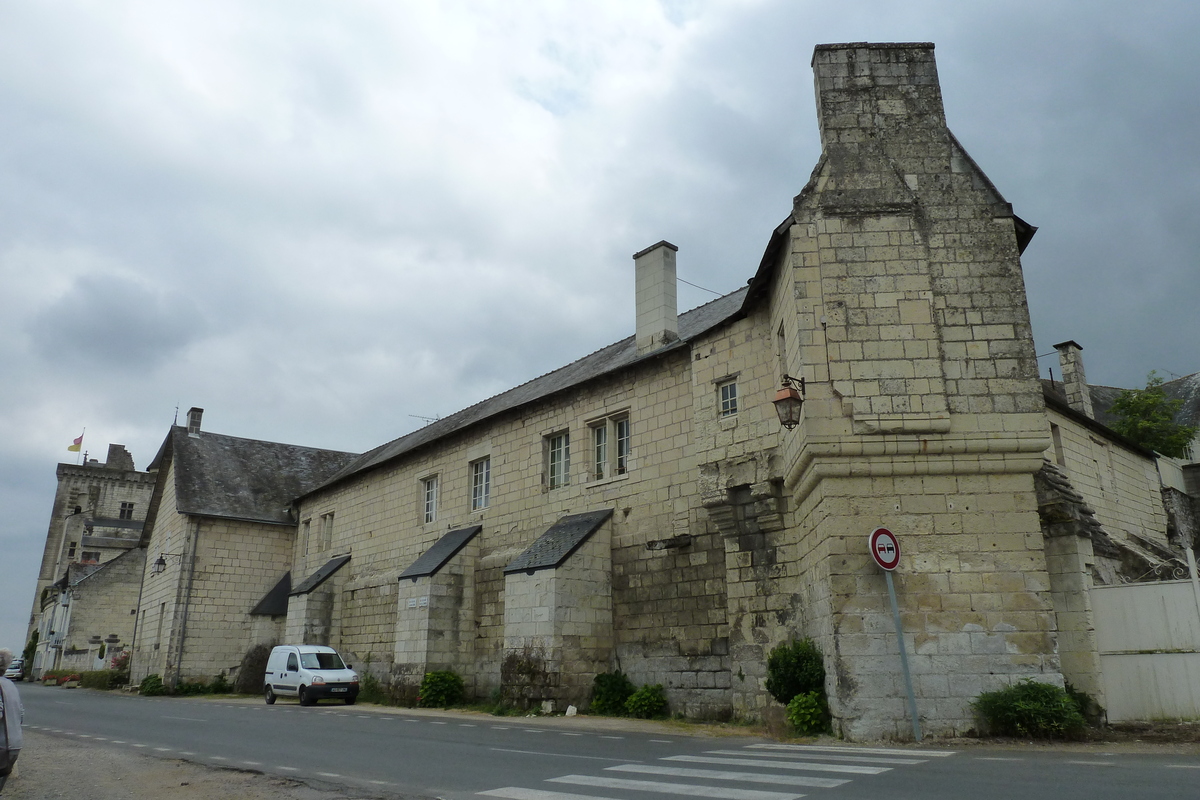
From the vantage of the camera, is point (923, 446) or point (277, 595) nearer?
point (923, 446)

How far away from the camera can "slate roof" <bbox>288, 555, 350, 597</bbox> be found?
21625 millimetres

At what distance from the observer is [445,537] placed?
723 inches

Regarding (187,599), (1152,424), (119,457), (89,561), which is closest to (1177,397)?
(1152,424)

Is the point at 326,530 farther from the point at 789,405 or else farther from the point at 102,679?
the point at 789,405

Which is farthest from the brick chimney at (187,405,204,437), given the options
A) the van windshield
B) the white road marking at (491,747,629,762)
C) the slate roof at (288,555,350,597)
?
the white road marking at (491,747,629,762)

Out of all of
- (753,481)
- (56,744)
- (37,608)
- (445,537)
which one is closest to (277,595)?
(445,537)

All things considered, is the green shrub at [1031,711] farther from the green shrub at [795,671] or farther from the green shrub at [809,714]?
the green shrub at [795,671]

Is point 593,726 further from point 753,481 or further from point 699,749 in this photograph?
point 753,481

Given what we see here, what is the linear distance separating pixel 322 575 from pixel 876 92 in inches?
717

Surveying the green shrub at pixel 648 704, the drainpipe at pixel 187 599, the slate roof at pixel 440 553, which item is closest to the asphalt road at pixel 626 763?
the green shrub at pixel 648 704

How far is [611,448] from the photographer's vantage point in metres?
15.2

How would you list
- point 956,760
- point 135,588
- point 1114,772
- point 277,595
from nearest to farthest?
point 1114,772 < point 956,760 < point 277,595 < point 135,588

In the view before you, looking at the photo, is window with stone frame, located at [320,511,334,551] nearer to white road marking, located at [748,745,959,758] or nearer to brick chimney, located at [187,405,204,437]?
brick chimney, located at [187,405,204,437]

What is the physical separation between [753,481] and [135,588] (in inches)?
1286
